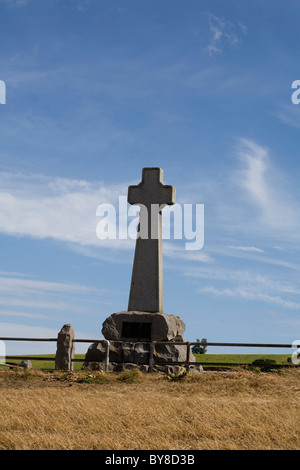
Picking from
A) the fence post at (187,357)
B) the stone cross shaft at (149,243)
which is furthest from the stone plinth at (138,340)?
the stone cross shaft at (149,243)

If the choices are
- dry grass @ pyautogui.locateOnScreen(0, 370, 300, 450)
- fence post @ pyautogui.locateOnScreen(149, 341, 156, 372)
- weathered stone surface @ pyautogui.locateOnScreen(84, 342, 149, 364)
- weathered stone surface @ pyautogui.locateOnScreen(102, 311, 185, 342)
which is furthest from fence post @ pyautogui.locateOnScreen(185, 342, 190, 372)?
dry grass @ pyautogui.locateOnScreen(0, 370, 300, 450)

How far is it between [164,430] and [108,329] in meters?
12.2

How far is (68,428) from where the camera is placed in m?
9.12

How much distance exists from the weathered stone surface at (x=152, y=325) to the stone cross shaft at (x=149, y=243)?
534mm

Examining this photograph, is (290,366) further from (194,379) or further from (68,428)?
(68,428)

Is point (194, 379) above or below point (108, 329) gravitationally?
below

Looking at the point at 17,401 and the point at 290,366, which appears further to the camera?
the point at 290,366

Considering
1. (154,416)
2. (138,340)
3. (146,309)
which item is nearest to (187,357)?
(138,340)

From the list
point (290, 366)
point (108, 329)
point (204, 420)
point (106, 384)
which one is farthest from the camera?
point (108, 329)

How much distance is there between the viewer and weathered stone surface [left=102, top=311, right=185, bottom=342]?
20.2m

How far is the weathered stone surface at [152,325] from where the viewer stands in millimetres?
20234

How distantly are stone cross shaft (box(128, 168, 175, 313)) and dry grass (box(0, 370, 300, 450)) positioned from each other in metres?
5.61
